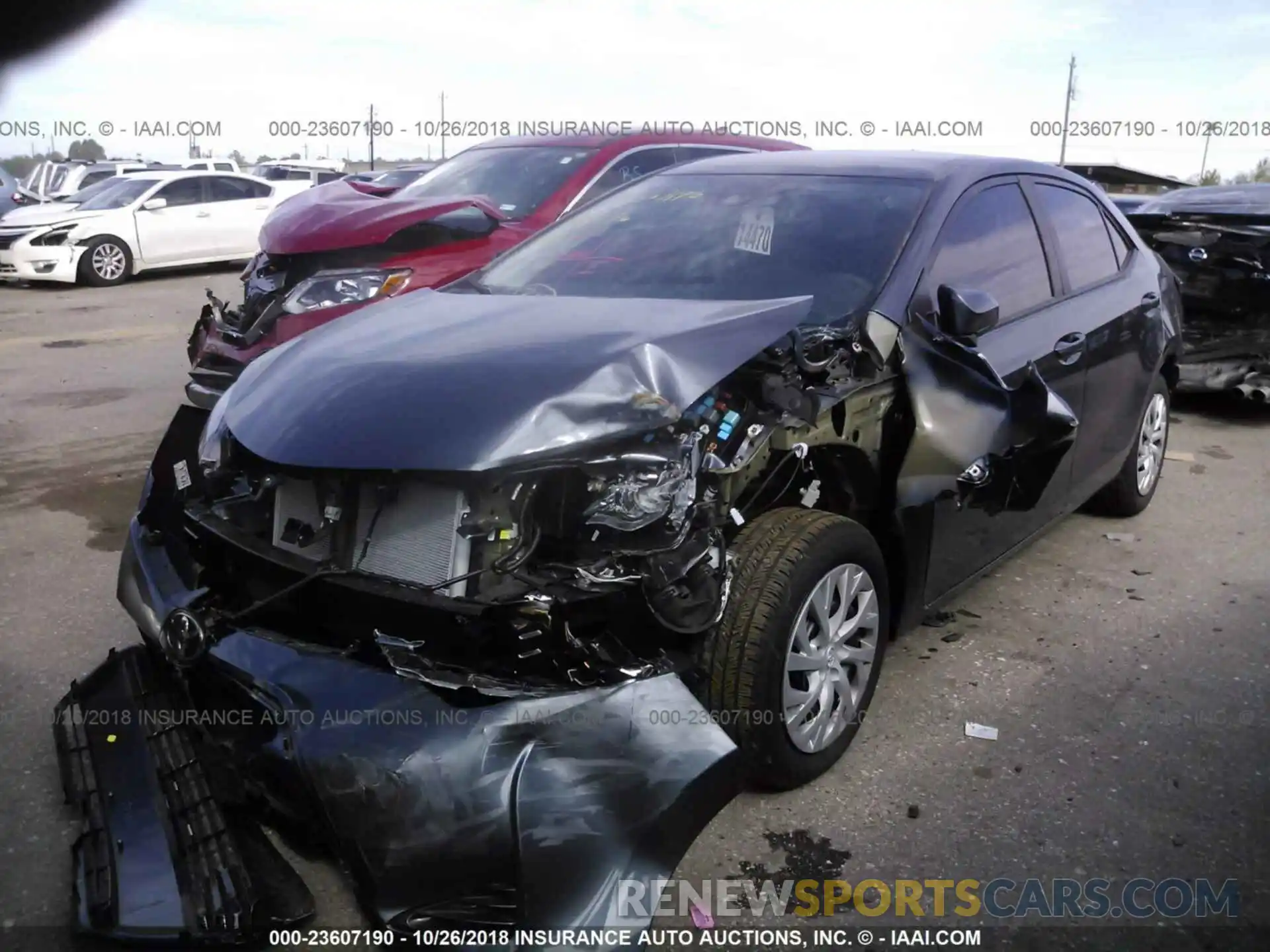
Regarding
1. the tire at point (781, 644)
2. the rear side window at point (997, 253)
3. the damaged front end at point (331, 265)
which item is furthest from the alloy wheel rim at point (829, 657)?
the damaged front end at point (331, 265)

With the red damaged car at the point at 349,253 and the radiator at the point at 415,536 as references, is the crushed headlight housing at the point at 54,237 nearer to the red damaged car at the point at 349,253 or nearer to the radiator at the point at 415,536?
the red damaged car at the point at 349,253

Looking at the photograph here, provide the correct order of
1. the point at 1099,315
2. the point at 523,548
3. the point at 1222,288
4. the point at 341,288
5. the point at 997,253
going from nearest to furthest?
1. the point at 523,548
2. the point at 997,253
3. the point at 1099,315
4. the point at 341,288
5. the point at 1222,288

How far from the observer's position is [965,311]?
10.1 feet

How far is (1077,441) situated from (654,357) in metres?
2.24

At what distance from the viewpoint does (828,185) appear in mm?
3678

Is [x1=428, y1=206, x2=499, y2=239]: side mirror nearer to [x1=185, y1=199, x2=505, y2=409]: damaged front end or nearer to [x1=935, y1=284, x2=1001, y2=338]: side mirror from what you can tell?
[x1=185, y1=199, x2=505, y2=409]: damaged front end

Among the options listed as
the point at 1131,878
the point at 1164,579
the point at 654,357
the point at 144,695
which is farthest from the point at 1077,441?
the point at 144,695

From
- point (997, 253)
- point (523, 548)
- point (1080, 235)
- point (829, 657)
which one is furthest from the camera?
point (1080, 235)

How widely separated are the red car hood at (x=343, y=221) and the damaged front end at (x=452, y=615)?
8.90ft

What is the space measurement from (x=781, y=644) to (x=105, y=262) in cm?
1423

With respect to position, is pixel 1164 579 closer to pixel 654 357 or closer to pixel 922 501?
pixel 922 501

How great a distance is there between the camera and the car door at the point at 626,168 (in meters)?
6.72

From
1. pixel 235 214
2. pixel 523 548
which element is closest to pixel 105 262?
pixel 235 214

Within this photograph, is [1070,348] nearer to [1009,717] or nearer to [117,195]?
[1009,717]
